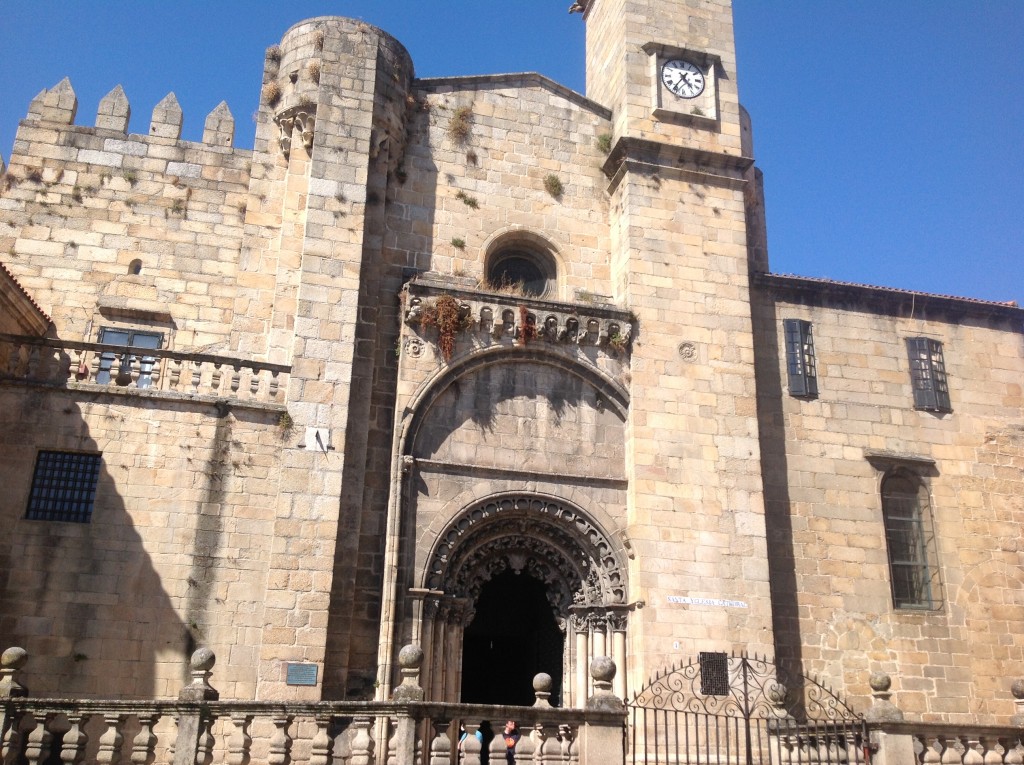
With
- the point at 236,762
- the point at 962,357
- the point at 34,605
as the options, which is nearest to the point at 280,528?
the point at 34,605

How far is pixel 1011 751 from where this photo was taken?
1161 cm

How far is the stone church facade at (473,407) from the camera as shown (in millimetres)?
13312

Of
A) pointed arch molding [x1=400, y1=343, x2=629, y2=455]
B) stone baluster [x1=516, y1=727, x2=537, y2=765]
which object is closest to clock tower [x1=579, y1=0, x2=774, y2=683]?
pointed arch molding [x1=400, y1=343, x2=629, y2=455]

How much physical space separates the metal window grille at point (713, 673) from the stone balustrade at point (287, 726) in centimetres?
465

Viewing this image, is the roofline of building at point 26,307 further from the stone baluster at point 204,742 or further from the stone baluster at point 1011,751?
the stone baluster at point 1011,751

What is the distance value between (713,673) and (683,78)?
10.6m

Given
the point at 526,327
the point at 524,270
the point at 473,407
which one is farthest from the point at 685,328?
the point at 473,407

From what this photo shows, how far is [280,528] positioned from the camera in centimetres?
1337

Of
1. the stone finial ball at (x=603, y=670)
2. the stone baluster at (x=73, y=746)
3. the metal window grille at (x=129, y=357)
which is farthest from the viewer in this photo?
the metal window grille at (x=129, y=357)

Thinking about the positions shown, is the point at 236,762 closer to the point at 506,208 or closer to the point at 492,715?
the point at 492,715

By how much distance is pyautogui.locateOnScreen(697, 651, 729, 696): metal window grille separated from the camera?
14.4 meters

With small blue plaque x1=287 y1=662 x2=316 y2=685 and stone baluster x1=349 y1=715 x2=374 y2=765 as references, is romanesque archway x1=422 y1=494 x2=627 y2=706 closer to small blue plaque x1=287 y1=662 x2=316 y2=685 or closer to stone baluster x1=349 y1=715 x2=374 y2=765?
small blue plaque x1=287 y1=662 x2=316 y2=685

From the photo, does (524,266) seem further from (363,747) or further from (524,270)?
(363,747)

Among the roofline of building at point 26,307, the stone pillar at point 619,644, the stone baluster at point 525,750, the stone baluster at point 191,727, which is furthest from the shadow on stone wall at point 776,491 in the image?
the roofline of building at point 26,307
